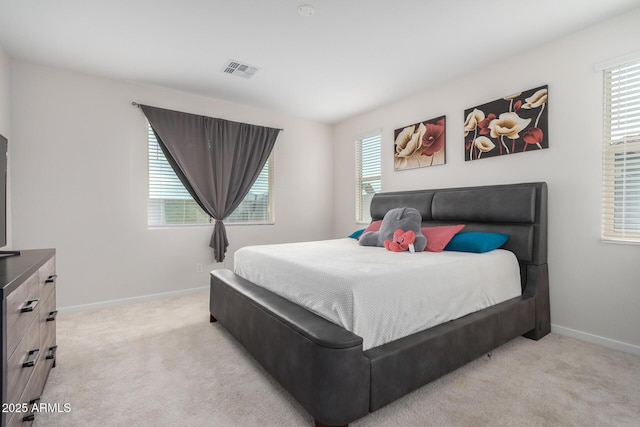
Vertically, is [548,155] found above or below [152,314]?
above

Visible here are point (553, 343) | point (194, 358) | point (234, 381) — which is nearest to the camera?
point (234, 381)

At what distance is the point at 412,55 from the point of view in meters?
2.88

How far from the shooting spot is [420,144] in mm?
3758

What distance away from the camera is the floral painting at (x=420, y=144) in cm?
355

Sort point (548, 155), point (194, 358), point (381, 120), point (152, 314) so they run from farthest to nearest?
point (381, 120), point (152, 314), point (548, 155), point (194, 358)

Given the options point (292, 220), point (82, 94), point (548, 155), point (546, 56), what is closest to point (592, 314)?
point (548, 155)

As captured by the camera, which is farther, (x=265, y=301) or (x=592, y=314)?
(x=592, y=314)

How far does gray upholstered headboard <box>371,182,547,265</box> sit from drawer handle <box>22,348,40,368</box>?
317 centimetres

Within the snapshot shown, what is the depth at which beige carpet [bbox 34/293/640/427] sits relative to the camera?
1555 millimetres

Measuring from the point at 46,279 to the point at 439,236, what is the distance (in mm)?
2850

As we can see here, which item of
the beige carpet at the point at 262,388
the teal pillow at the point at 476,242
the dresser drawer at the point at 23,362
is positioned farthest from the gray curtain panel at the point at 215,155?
the teal pillow at the point at 476,242

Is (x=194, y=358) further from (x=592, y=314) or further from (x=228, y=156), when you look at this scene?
(x=592, y=314)

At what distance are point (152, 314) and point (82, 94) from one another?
240 cm

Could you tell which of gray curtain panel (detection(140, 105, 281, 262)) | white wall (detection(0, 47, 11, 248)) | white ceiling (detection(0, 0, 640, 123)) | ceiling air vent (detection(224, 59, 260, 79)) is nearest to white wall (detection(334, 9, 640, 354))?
white ceiling (detection(0, 0, 640, 123))
